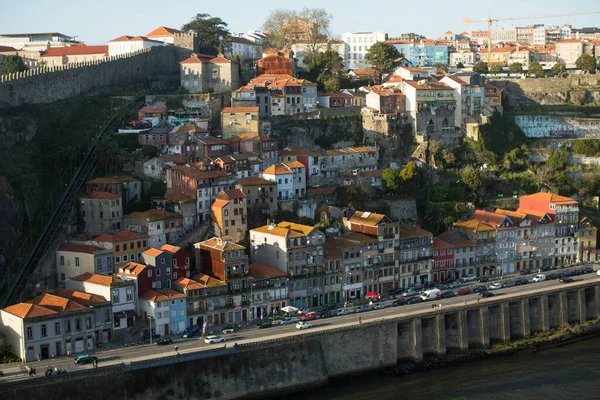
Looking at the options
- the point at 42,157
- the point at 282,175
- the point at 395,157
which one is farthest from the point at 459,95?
the point at 42,157

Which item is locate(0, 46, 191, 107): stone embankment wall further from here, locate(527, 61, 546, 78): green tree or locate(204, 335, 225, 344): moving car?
locate(527, 61, 546, 78): green tree

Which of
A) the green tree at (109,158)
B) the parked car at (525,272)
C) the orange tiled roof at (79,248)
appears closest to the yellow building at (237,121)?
the green tree at (109,158)

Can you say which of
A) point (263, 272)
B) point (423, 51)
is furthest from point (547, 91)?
point (263, 272)

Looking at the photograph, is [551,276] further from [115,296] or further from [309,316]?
[115,296]

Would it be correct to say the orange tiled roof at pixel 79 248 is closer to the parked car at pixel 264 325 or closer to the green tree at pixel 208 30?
the parked car at pixel 264 325

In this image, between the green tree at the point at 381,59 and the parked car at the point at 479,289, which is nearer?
the parked car at the point at 479,289
